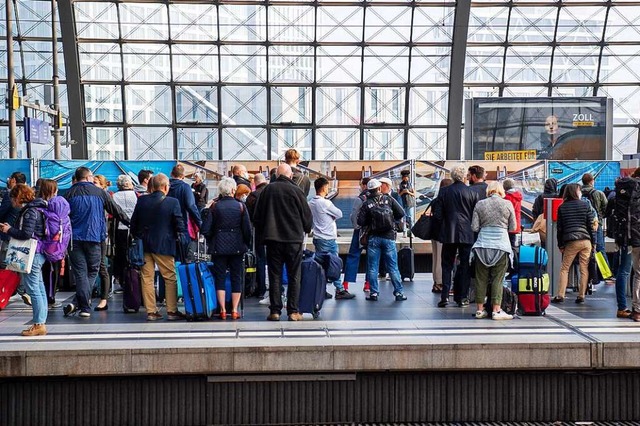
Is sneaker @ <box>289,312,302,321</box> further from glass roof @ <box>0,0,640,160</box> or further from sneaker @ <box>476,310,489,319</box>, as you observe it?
glass roof @ <box>0,0,640,160</box>

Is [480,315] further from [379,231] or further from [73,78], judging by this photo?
[73,78]

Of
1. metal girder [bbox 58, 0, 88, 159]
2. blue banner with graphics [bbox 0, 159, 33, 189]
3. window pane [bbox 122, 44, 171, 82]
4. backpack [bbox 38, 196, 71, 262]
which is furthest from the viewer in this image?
window pane [bbox 122, 44, 171, 82]

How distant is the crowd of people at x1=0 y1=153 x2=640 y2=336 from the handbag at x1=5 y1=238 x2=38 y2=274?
0.10 m

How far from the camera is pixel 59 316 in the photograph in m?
10.4

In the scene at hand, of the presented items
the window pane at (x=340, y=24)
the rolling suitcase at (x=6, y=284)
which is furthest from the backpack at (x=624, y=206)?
the window pane at (x=340, y=24)

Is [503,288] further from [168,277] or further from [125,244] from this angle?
[125,244]

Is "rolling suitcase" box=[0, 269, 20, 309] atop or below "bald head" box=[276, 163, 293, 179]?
below

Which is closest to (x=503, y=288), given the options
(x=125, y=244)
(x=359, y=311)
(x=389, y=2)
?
(x=359, y=311)

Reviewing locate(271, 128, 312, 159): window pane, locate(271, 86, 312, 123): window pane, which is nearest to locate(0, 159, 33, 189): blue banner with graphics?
locate(271, 128, 312, 159): window pane

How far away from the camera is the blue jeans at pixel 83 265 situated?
10148mm

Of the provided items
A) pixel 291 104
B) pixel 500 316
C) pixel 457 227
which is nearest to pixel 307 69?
pixel 291 104

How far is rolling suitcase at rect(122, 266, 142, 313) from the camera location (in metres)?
10.5

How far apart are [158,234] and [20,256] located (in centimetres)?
161

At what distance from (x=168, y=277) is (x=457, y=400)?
11.6 feet
